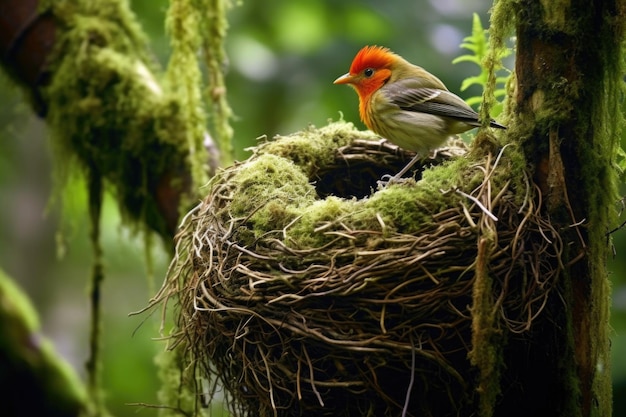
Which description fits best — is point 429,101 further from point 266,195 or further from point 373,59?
point 266,195

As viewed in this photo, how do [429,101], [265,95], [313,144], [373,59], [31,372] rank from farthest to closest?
[265,95] → [31,372] → [373,59] → [313,144] → [429,101]

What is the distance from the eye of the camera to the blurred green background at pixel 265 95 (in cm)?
611

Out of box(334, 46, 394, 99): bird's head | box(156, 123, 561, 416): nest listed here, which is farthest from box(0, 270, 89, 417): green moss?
box(334, 46, 394, 99): bird's head

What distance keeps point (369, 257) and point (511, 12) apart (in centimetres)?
106

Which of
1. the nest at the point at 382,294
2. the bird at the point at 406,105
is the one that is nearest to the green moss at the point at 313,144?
the bird at the point at 406,105

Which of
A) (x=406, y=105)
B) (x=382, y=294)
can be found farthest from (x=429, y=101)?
(x=382, y=294)

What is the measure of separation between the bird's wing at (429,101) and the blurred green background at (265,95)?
180cm

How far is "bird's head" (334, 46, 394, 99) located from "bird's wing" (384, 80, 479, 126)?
3.8 inches

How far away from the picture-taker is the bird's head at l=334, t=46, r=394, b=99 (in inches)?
155

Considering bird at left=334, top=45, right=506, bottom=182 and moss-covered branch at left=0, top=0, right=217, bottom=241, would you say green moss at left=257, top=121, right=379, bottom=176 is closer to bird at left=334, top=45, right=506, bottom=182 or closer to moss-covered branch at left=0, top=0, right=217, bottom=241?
bird at left=334, top=45, right=506, bottom=182

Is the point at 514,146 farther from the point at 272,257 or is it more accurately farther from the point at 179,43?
the point at 179,43

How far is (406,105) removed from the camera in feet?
12.1

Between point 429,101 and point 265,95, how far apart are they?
387cm

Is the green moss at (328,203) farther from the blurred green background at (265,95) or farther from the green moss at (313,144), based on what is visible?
the blurred green background at (265,95)
